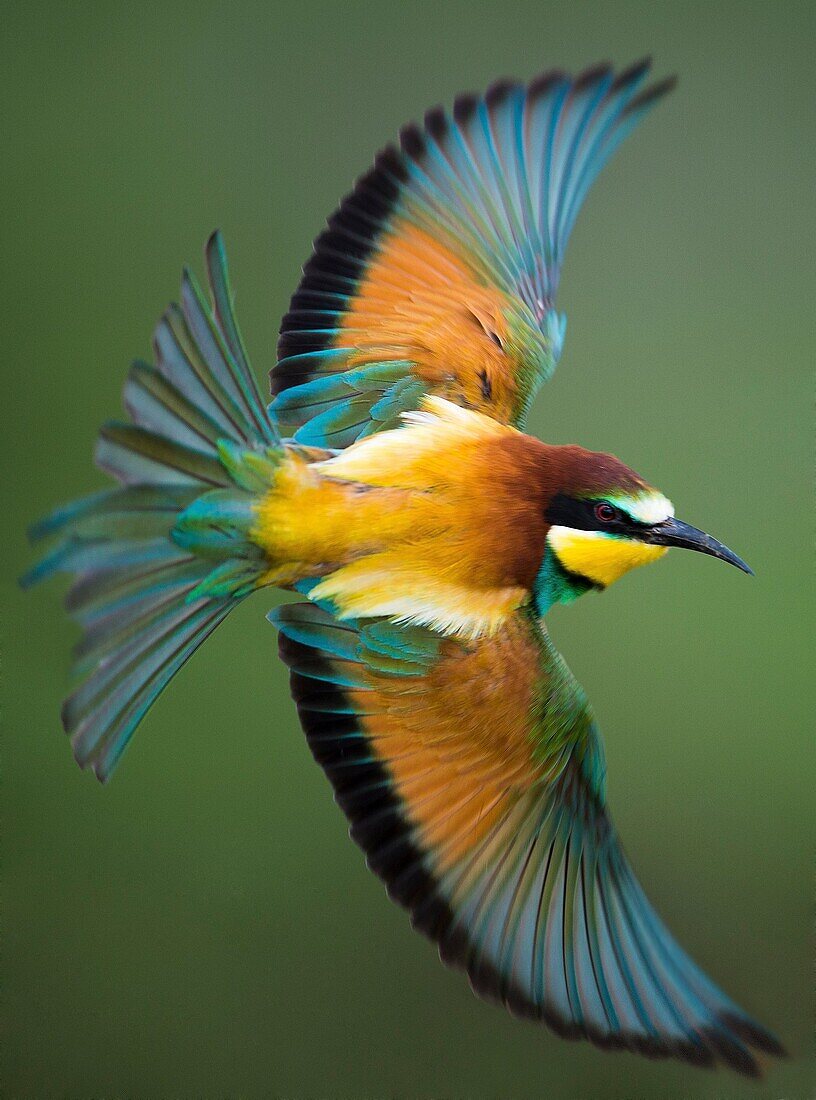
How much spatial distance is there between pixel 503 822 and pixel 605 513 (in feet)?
0.90

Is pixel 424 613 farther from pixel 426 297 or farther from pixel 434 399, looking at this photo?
pixel 426 297

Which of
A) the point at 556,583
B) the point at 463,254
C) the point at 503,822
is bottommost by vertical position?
the point at 503,822

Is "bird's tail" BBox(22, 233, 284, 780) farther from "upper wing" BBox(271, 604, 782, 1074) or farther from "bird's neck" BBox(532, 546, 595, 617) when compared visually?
"bird's neck" BBox(532, 546, 595, 617)

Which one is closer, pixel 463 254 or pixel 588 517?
pixel 588 517

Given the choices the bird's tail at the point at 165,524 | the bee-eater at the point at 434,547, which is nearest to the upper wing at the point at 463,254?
the bee-eater at the point at 434,547

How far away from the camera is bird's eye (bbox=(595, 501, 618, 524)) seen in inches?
30.3

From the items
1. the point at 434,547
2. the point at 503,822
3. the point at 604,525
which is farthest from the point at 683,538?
the point at 503,822

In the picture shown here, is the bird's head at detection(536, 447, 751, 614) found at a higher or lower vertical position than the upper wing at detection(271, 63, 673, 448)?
lower

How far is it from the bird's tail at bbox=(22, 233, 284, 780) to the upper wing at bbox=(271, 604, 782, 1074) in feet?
0.24

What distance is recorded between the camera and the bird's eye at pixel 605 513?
0.77 metres

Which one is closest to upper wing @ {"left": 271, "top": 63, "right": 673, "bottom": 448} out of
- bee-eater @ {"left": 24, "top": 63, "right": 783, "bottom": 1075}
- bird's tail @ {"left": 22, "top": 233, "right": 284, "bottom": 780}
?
bee-eater @ {"left": 24, "top": 63, "right": 783, "bottom": 1075}

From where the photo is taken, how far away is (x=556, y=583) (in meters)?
0.80

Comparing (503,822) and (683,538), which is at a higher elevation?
(683,538)

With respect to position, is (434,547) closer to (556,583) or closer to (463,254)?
(556,583)
